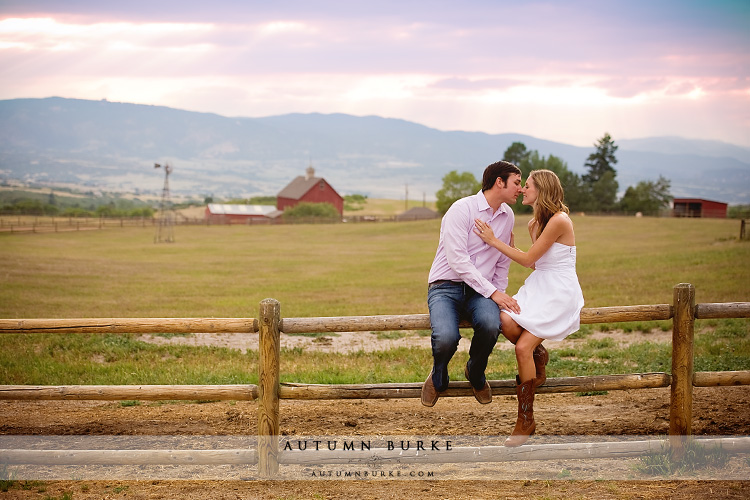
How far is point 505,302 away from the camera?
6215mm

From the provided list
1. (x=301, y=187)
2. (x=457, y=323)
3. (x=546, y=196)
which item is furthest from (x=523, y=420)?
(x=301, y=187)

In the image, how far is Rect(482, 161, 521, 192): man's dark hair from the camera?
6.44m

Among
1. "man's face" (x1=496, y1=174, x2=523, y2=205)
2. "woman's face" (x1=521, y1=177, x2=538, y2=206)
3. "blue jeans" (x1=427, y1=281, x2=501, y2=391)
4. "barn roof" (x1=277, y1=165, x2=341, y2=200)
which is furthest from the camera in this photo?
"barn roof" (x1=277, y1=165, x2=341, y2=200)

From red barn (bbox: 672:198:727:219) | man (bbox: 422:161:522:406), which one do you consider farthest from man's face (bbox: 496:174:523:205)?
red barn (bbox: 672:198:727:219)

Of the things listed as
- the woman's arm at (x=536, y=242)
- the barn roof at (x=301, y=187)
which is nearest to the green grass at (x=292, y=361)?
the woman's arm at (x=536, y=242)

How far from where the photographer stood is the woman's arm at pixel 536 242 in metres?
6.16

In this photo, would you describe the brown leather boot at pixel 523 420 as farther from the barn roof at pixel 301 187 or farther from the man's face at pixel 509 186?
the barn roof at pixel 301 187

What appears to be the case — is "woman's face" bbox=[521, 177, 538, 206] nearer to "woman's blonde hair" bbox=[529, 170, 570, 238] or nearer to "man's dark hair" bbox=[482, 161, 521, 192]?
"woman's blonde hair" bbox=[529, 170, 570, 238]

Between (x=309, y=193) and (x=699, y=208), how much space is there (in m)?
64.9

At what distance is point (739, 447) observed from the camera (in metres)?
6.38

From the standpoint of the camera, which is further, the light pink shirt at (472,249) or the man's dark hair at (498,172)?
the man's dark hair at (498,172)

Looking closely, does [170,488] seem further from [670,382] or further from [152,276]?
[152,276]

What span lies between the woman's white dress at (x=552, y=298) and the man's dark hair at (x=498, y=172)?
0.82 meters

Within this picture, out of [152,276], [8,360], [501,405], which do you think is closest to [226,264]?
[152,276]
